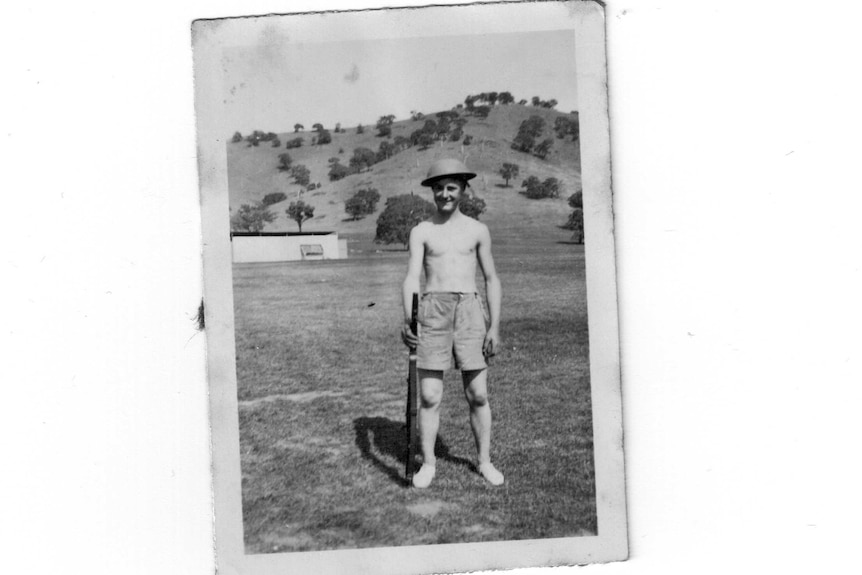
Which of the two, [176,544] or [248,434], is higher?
[248,434]

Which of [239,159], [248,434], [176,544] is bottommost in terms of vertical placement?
[176,544]

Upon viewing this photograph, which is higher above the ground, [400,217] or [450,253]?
[400,217]

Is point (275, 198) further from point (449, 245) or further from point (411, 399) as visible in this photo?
point (411, 399)

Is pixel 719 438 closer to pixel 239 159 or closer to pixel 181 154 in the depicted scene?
pixel 239 159

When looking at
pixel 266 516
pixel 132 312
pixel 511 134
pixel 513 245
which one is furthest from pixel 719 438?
pixel 132 312

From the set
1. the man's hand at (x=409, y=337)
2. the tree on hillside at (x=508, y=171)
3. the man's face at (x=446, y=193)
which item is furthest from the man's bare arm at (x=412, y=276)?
the tree on hillside at (x=508, y=171)

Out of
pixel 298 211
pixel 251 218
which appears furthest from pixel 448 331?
pixel 251 218
